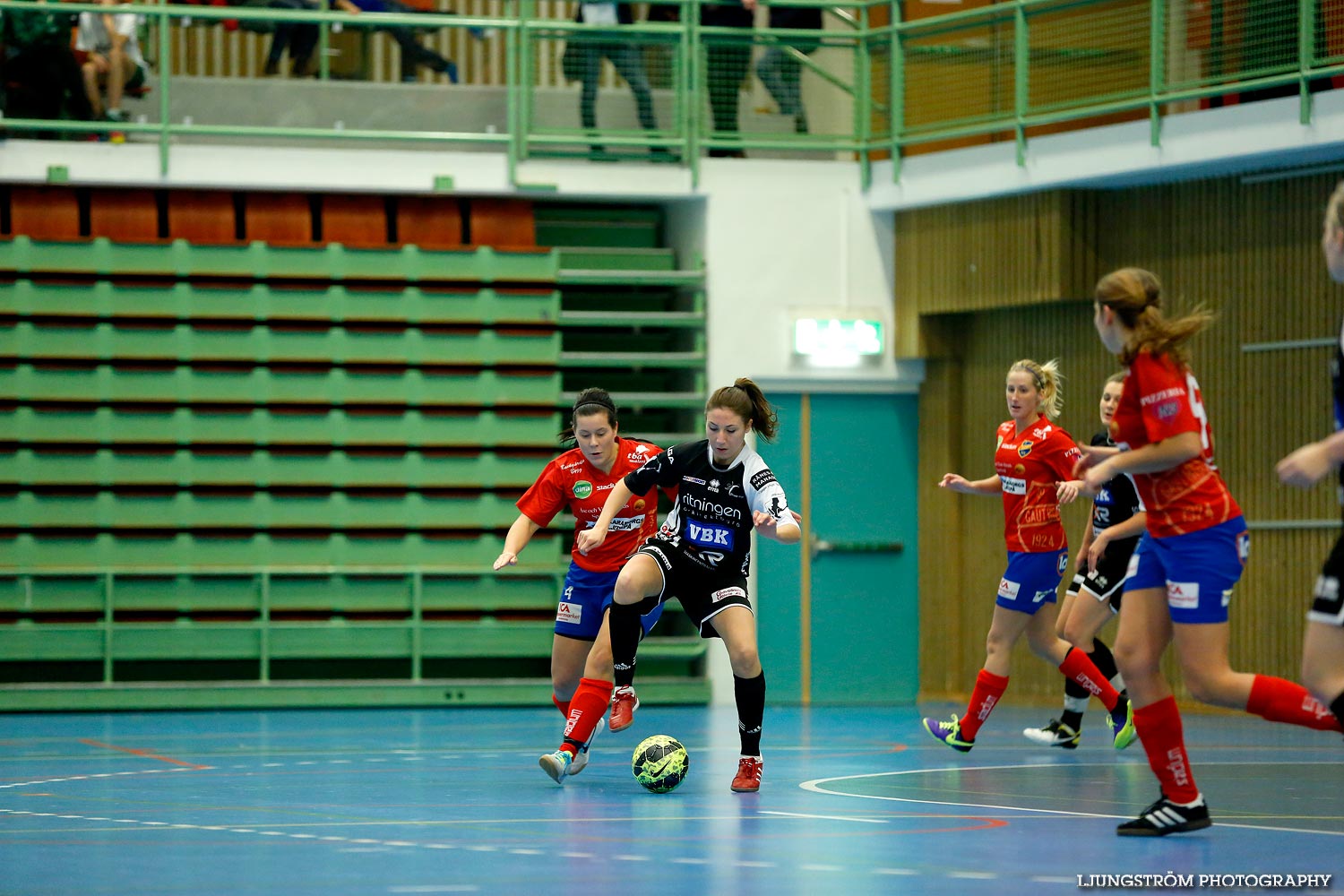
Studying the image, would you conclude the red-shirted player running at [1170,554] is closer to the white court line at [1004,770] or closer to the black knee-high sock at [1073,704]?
the white court line at [1004,770]

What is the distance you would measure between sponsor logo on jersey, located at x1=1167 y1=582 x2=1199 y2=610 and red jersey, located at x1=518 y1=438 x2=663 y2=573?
3.39 meters

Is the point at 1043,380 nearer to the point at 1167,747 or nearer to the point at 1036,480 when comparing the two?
the point at 1036,480

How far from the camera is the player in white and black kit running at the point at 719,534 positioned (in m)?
7.32

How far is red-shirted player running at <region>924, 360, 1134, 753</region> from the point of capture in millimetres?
9039

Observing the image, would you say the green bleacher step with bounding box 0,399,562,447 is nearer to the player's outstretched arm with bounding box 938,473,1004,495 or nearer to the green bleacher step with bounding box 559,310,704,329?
the green bleacher step with bounding box 559,310,704,329

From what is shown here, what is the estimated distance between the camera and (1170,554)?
5754 mm

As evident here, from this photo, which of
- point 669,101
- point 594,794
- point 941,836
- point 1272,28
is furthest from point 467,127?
point 941,836

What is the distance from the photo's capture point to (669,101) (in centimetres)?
1405

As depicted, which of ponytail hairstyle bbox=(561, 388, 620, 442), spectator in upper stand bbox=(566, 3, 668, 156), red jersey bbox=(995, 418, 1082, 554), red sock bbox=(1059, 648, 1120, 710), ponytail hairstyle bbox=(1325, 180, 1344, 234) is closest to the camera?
ponytail hairstyle bbox=(1325, 180, 1344, 234)

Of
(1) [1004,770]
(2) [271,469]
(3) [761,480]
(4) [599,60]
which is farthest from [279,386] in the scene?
(1) [1004,770]

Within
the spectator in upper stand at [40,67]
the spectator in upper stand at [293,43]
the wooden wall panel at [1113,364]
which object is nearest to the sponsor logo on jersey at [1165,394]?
the wooden wall panel at [1113,364]

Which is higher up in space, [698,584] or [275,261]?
[275,261]

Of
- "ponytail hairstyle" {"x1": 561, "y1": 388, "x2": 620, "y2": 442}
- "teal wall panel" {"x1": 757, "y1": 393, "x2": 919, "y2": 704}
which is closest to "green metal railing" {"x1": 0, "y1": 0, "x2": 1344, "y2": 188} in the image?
"teal wall panel" {"x1": 757, "y1": 393, "x2": 919, "y2": 704}

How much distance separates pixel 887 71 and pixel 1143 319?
336 inches
